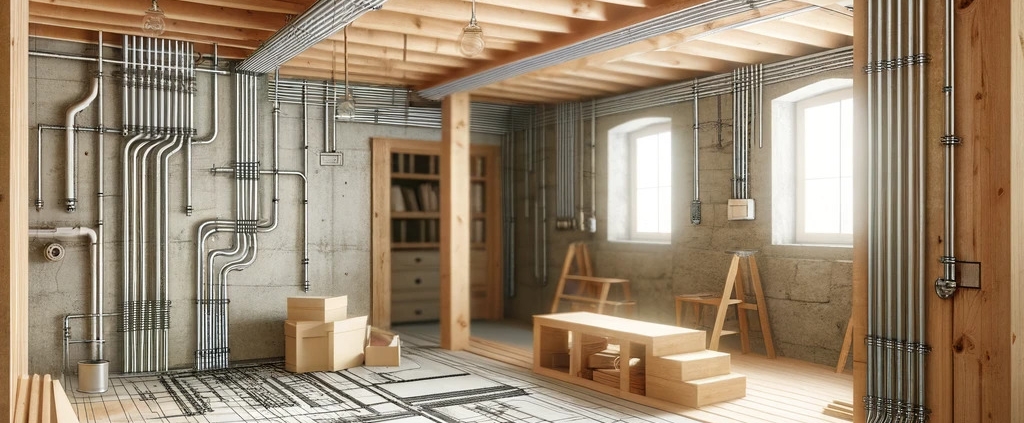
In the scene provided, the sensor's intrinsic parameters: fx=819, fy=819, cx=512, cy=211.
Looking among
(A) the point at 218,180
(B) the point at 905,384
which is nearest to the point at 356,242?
(A) the point at 218,180

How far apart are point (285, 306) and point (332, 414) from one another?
8.08 feet

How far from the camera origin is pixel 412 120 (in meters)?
8.77

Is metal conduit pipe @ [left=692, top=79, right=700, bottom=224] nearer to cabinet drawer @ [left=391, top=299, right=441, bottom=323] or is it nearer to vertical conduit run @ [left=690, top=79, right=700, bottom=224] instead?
vertical conduit run @ [left=690, top=79, right=700, bottom=224]

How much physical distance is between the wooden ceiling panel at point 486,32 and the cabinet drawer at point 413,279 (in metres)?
2.71

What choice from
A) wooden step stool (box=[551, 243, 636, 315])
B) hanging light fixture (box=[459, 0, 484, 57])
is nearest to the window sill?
wooden step stool (box=[551, 243, 636, 315])

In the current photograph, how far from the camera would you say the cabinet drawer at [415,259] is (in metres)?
9.54

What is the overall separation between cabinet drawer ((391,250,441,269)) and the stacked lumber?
5.39 metres

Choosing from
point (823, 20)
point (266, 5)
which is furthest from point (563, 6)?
point (266, 5)

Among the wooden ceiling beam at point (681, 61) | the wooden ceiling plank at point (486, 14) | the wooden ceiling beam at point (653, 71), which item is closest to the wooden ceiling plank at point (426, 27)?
the wooden ceiling plank at point (486, 14)

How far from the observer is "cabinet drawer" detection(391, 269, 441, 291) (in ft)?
31.2

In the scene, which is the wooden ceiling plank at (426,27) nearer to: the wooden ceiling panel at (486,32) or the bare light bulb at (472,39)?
the wooden ceiling panel at (486,32)

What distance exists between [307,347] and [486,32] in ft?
9.54

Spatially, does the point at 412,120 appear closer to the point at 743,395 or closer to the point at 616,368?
the point at 616,368

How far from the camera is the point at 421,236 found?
9.77 m
